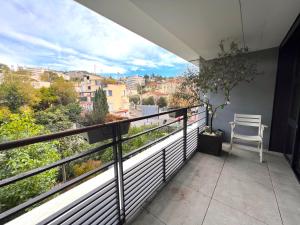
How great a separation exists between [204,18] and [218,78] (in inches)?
41.8

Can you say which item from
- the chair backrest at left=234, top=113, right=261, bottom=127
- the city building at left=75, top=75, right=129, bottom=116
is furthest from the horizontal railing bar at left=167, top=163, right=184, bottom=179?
the city building at left=75, top=75, right=129, bottom=116

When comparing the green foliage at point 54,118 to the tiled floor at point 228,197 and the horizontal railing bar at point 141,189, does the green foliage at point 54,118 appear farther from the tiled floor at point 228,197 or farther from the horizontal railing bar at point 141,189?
the tiled floor at point 228,197

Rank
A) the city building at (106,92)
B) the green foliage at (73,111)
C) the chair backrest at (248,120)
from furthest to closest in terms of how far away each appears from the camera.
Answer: the city building at (106,92) < the green foliage at (73,111) < the chair backrest at (248,120)

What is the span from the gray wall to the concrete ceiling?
39cm

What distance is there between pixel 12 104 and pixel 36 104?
73.0 inches

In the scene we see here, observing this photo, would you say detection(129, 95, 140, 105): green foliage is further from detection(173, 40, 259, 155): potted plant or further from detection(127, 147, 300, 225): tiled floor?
detection(127, 147, 300, 225): tiled floor

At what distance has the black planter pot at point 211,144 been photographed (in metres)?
2.59

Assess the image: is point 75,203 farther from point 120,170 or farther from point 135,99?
point 135,99

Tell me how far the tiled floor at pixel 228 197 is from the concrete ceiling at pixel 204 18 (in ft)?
6.49

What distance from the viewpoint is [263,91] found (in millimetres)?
2838

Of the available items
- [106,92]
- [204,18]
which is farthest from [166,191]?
[106,92]

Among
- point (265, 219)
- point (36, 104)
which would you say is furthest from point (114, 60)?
point (265, 219)

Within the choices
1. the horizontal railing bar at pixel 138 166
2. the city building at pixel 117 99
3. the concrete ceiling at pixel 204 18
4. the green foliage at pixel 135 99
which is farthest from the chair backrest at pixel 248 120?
the city building at pixel 117 99

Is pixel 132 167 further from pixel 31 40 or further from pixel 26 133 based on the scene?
pixel 31 40
